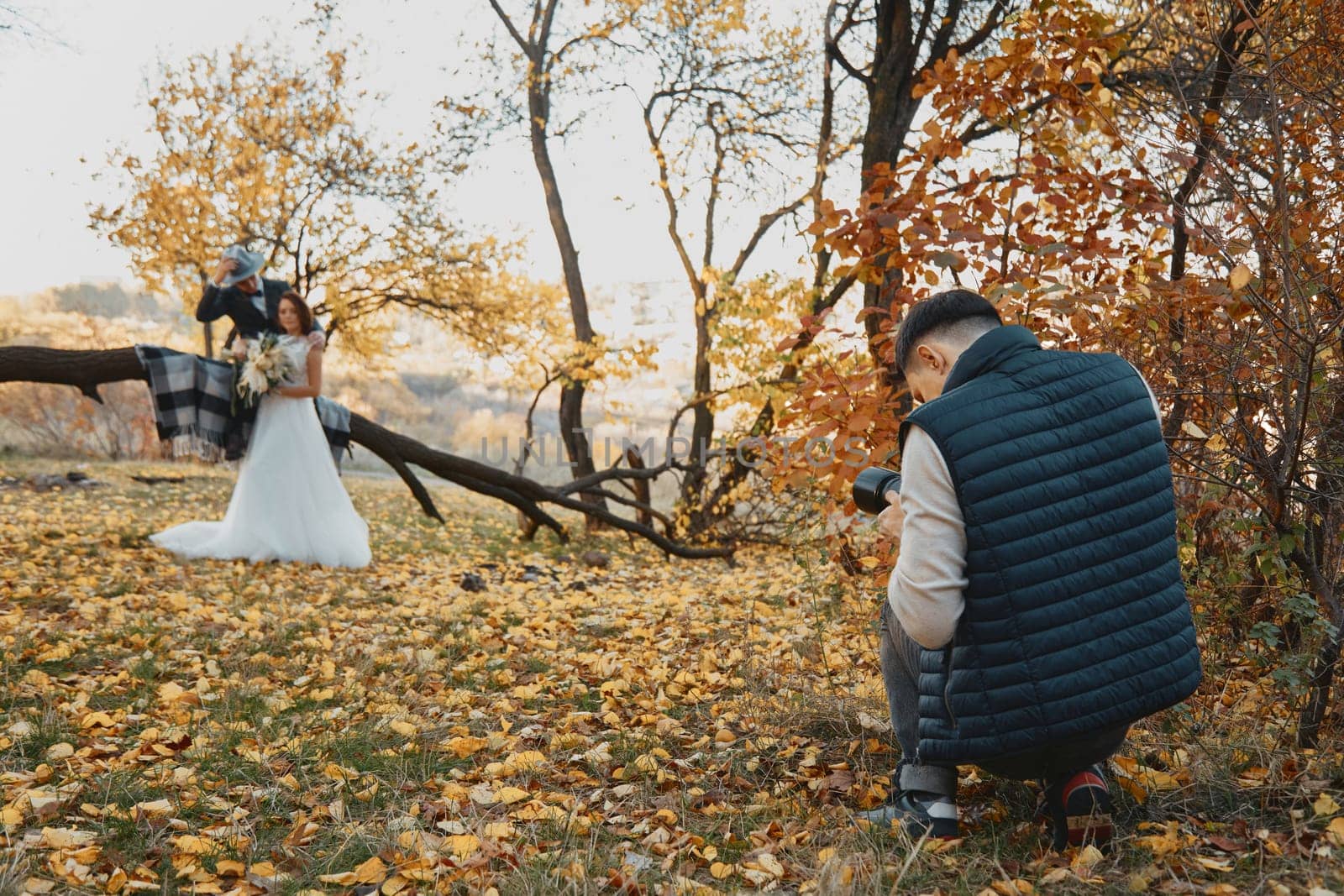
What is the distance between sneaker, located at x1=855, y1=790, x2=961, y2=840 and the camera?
2180 mm

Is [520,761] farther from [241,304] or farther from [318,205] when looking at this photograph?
[318,205]

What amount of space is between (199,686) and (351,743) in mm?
918

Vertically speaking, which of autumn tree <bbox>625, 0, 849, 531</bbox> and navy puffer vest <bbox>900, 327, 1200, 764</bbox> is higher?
autumn tree <bbox>625, 0, 849, 531</bbox>

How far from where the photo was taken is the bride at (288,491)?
6.00 meters

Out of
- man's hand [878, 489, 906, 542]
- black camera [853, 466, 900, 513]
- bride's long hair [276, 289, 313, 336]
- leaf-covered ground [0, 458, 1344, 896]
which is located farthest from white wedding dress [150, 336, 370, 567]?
man's hand [878, 489, 906, 542]

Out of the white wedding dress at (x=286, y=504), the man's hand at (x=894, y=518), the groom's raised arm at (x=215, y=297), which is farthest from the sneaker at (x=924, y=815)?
the groom's raised arm at (x=215, y=297)

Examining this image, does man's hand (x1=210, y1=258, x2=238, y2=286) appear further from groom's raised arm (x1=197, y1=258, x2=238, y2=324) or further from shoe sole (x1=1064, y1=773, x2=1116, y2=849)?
shoe sole (x1=1064, y1=773, x2=1116, y2=849)

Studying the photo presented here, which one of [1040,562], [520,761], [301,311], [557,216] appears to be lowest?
[520,761]

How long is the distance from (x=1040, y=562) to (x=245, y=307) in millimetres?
5913

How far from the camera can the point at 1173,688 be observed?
6.32ft

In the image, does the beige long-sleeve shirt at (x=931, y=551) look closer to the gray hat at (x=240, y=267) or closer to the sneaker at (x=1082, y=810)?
the sneaker at (x=1082, y=810)

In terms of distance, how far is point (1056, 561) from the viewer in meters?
1.86

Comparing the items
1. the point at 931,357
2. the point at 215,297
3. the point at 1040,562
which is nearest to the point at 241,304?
the point at 215,297

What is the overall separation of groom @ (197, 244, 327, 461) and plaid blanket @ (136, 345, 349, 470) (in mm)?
57
